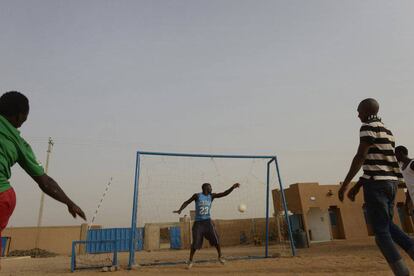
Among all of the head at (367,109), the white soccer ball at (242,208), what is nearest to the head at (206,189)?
the white soccer ball at (242,208)

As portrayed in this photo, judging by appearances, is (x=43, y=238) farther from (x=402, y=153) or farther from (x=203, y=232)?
(x=402, y=153)

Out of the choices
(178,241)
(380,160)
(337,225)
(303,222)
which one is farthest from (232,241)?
(380,160)

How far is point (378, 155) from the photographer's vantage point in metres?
3.25

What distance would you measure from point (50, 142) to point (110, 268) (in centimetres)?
2079

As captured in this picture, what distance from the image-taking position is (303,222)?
2088cm

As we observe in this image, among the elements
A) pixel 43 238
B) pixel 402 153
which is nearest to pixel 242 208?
pixel 402 153

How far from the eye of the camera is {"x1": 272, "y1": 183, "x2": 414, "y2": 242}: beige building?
848 inches

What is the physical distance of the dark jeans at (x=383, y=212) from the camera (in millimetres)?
3012

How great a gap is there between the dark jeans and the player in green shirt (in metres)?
2.73

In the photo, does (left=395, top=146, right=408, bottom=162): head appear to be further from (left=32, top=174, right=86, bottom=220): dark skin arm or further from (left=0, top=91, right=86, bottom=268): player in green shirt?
(left=32, top=174, right=86, bottom=220): dark skin arm

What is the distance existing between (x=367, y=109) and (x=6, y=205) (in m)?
3.50

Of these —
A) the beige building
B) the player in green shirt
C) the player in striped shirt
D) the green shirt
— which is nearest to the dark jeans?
the player in striped shirt

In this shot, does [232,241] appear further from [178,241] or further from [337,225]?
[337,225]

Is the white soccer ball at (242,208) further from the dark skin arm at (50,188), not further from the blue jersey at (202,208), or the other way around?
the dark skin arm at (50,188)
